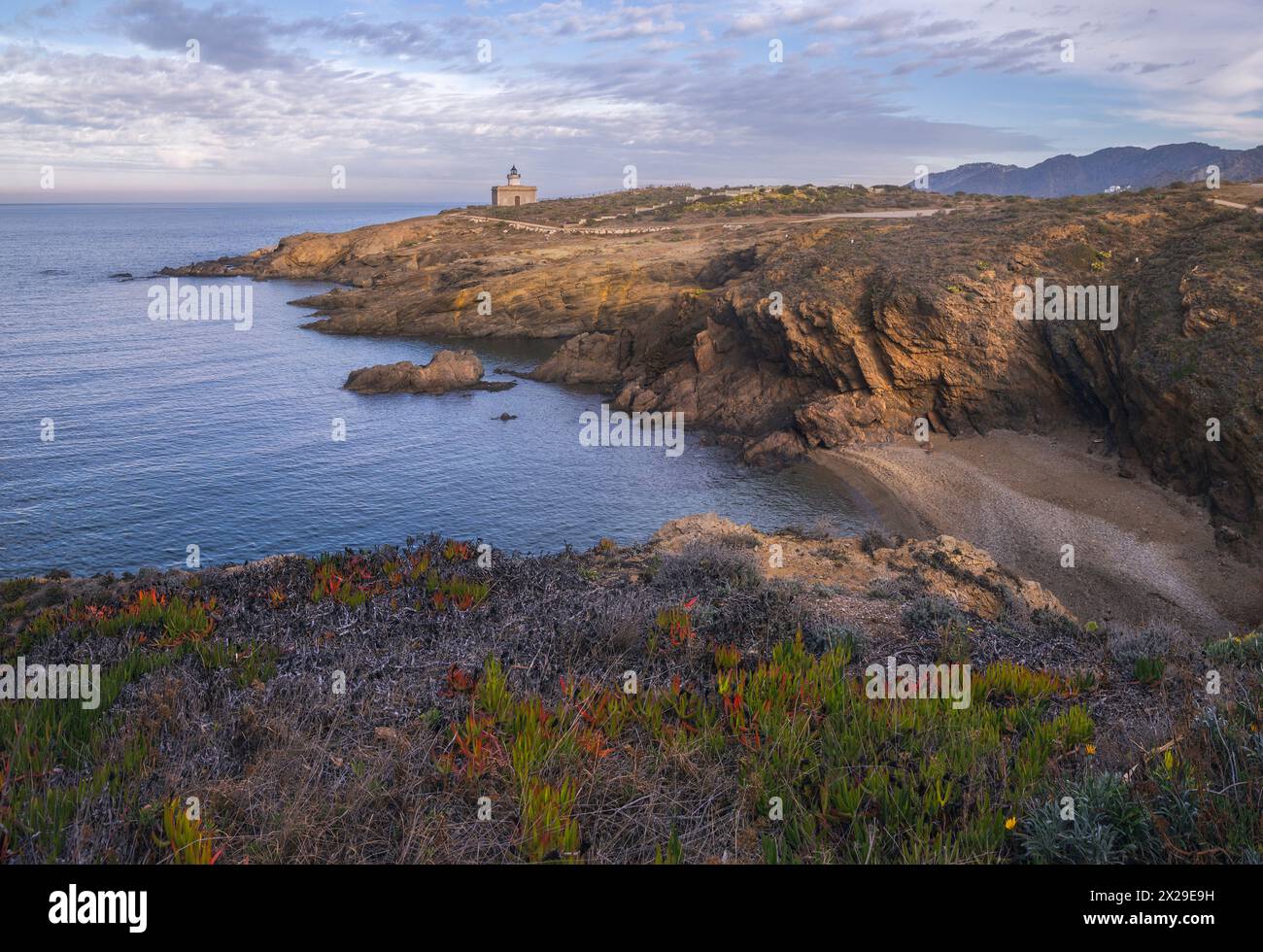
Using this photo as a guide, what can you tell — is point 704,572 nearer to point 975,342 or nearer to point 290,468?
point 290,468

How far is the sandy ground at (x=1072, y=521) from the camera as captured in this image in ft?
75.3

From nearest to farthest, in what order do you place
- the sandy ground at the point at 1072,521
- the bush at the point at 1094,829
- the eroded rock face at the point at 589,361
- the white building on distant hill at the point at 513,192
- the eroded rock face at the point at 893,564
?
1. the bush at the point at 1094,829
2. the eroded rock face at the point at 893,564
3. the sandy ground at the point at 1072,521
4. the eroded rock face at the point at 589,361
5. the white building on distant hill at the point at 513,192

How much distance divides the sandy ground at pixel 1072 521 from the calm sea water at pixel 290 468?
92.9 inches

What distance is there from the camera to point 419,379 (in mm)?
49562

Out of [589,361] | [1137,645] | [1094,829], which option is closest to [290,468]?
[589,361]

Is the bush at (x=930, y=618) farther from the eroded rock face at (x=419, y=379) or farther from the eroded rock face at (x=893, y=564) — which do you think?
the eroded rock face at (x=419, y=379)

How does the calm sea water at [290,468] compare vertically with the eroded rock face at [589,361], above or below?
below

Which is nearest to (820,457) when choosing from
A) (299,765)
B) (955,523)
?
(955,523)

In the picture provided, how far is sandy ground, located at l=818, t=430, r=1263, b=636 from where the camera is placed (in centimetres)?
2294

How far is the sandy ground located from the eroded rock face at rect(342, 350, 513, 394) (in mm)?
23759

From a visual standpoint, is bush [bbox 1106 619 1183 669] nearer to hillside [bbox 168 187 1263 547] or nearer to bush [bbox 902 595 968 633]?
bush [bbox 902 595 968 633]

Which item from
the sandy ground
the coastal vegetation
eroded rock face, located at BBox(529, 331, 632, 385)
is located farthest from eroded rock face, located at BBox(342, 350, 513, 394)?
the coastal vegetation

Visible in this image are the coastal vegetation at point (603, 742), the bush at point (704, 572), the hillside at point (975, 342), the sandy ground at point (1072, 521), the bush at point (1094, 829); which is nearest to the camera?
the bush at point (1094, 829)

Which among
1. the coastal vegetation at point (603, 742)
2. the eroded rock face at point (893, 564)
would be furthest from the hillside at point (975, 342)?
the coastal vegetation at point (603, 742)
